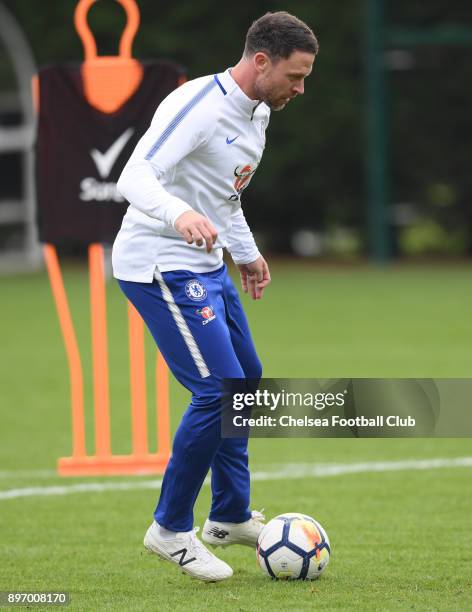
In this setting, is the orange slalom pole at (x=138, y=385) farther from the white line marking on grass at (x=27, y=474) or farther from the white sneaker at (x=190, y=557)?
the white sneaker at (x=190, y=557)

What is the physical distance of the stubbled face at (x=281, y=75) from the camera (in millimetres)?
5039

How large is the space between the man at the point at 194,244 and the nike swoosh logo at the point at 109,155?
96.3 inches

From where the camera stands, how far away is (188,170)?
516cm

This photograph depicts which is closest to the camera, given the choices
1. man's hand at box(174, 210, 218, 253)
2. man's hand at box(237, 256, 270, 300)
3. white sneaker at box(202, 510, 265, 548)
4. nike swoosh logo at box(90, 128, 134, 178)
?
man's hand at box(174, 210, 218, 253)

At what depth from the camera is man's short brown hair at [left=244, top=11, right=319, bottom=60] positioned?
5.02 m

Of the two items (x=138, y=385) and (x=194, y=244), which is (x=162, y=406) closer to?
(x=138, y=385)

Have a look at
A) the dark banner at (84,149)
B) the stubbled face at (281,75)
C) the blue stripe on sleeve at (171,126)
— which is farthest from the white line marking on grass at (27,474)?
the stubbled face at (281,75)

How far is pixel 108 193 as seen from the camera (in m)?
7.74

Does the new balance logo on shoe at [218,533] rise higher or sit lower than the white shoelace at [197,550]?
lower

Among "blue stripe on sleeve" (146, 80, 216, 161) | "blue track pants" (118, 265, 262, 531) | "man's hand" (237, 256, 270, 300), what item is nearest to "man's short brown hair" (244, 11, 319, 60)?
"blue stripe on sleeve" (146, 80, 216, 161)

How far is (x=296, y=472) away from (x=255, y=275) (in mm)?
2129

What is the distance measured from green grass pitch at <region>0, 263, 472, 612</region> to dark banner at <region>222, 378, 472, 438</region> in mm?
815

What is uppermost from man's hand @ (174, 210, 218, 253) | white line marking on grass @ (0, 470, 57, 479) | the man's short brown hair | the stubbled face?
the man's short brown hair

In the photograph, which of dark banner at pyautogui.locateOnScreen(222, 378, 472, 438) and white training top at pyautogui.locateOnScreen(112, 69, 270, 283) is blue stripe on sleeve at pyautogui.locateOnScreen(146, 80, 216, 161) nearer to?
white training top at pyautogui.locateOnScreen(112, 69, 270, 283)
